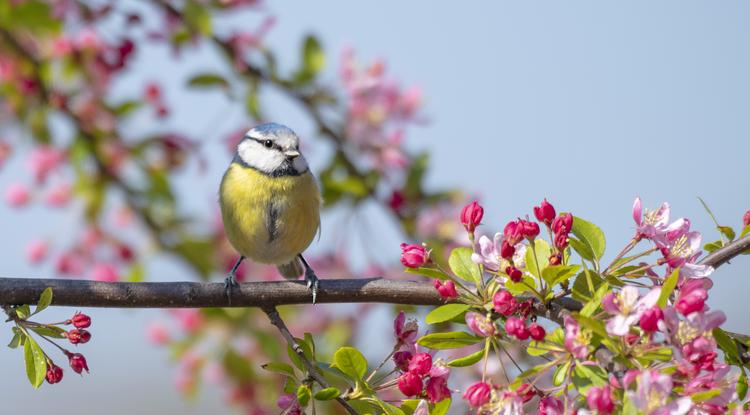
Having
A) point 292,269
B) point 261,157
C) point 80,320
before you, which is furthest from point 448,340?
point 292,269

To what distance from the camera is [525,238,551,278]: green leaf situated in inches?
74.0

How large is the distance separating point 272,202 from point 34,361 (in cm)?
157

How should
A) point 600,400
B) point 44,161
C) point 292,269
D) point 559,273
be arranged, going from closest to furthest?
point 600,400
point 559,273
point 292,269
point 44,161

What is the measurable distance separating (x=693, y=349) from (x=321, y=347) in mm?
3319

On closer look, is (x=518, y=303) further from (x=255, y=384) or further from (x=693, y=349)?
(x=255, y=384)

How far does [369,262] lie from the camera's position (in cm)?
470

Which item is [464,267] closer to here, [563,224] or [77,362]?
[563,224]

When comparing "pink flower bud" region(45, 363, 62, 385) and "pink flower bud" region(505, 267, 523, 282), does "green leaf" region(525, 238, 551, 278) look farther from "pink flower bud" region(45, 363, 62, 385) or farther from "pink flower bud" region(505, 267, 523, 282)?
"pink flower bud" region(45, 363, 62, 385)

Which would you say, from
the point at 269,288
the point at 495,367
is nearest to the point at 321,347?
the point at 495,367

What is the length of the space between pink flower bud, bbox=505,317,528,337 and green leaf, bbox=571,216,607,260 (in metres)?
0.30

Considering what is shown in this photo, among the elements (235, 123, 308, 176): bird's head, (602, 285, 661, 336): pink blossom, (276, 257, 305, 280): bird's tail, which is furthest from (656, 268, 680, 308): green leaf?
(276, 257, 305, 280): bird's tail

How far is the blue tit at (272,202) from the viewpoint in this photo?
3490 mm

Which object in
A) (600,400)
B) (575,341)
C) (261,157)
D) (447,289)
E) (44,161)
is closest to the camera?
(600,400)

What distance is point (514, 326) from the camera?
1753 mm
